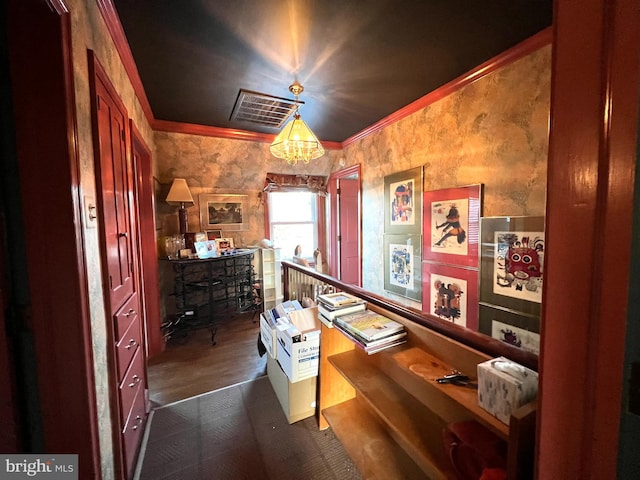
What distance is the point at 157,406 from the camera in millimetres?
2064

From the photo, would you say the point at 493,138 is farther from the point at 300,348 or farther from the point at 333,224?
the point at 333,224

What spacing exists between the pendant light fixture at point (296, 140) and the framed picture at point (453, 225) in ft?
4.21

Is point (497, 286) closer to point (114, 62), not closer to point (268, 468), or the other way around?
point (268, 468)

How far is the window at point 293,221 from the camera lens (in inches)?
167

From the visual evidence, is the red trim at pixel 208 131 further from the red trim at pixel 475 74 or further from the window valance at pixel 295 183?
the red trim at pixel 475 74

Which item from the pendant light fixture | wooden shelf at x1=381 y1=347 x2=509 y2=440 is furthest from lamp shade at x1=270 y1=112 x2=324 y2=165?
wooden shelf at x1=381 y1=347 x2=509 y2=440

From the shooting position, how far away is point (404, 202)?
3051 millimetres

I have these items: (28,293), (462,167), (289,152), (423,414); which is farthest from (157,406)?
(462,167)

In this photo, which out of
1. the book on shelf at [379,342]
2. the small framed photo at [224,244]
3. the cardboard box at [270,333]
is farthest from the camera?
the small framed photo at [224,244]

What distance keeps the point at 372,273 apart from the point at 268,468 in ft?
8.45

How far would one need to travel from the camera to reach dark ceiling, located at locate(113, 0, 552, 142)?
1485 mm

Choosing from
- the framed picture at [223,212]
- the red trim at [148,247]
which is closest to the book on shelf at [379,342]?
the red trim at [148,247]

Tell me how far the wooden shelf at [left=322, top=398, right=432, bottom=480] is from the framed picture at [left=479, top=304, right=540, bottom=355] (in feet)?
3.59

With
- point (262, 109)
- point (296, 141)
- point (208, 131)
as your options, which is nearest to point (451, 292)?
point (296, 141)
